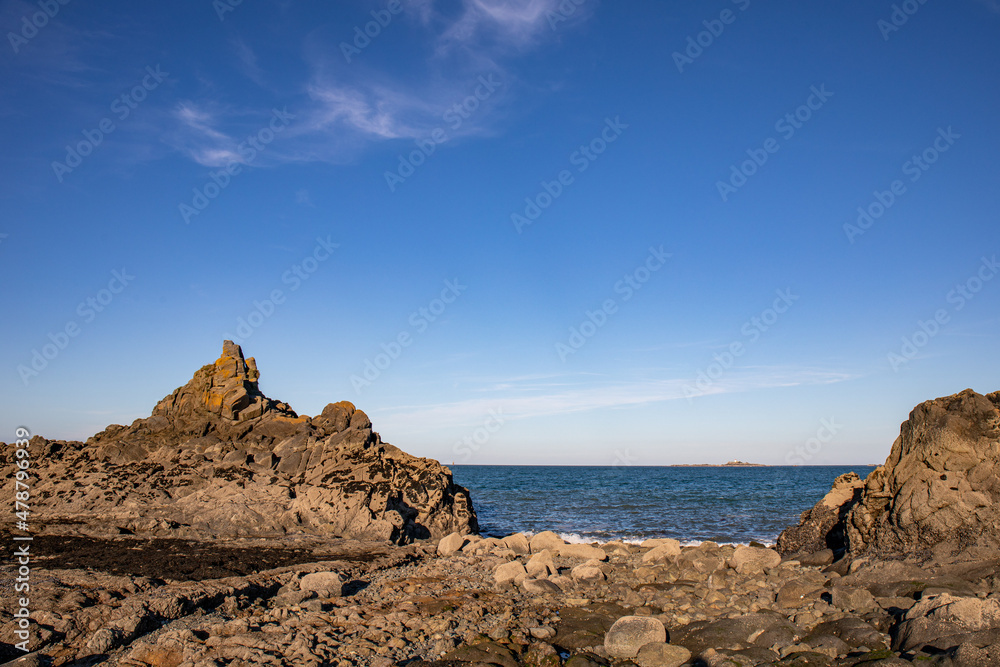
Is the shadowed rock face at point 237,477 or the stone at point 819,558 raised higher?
the shadowed rock face at point 237,477

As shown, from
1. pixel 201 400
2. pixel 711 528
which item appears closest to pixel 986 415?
pixel 711 528

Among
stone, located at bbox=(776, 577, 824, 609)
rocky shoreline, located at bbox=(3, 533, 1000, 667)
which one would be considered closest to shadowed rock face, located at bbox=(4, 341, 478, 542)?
rocky shoreline, located at bbox=(3, 533, 1000, 667)

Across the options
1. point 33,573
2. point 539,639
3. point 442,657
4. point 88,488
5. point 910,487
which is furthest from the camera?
point 88,488

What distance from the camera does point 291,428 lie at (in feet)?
110

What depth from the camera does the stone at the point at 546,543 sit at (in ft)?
80.4

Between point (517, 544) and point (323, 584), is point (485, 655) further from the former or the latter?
point (517, 544)

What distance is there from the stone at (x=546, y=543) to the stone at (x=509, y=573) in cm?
634

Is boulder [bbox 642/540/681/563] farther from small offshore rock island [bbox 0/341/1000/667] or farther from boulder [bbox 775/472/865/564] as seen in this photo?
boulder [bbox 775/472/865/564]

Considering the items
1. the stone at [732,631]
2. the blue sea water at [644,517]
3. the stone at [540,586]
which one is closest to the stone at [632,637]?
the stone at [732,631]

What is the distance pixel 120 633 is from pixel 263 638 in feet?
9.20

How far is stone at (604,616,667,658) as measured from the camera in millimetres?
11562

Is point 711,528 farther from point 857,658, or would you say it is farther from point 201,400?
point 201,400

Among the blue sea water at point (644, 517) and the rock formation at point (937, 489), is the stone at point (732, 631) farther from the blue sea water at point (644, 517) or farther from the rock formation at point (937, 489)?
the blue sea water at point (644, 517)

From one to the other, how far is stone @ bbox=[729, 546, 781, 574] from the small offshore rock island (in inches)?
2.7
